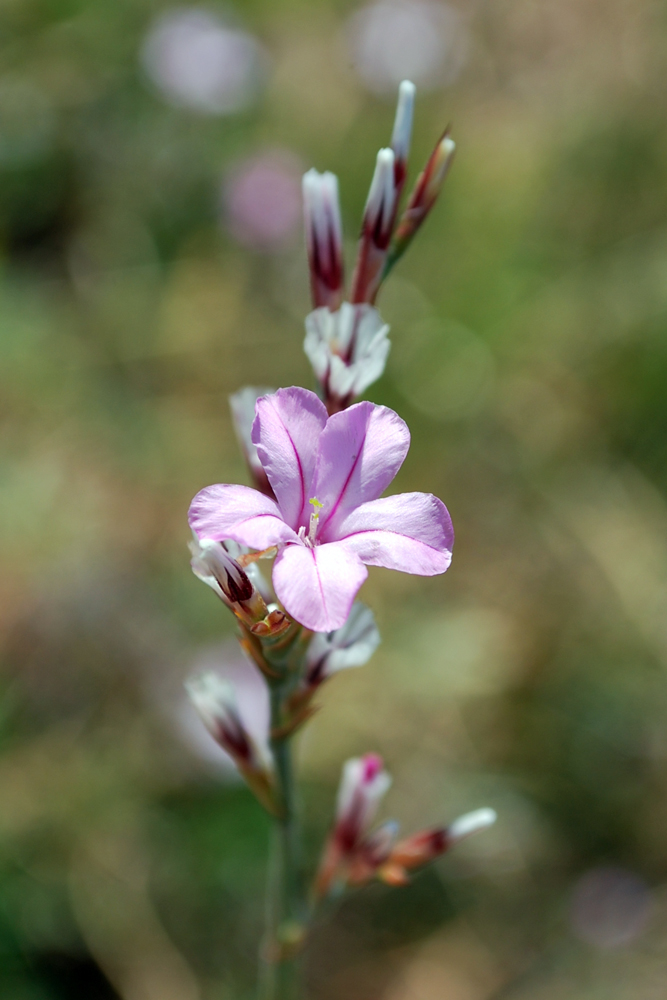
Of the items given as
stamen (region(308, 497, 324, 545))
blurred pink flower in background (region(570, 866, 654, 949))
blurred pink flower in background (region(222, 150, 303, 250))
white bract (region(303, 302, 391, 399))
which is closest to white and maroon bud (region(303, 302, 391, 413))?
white bract (region(303, 302, 391, 399))

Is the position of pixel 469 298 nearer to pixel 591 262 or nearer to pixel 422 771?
pixel 591 262

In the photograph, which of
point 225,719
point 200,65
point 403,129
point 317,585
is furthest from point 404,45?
point 317,585

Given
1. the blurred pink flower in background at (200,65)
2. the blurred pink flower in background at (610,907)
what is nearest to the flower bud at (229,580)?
the blurred pink flower in background at (610,907)

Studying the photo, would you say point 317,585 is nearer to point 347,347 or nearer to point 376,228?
point 347,347

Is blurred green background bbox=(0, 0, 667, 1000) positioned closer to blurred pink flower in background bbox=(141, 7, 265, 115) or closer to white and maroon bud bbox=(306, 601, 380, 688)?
blurred pink flower in background bbox=(141, 7, 265, 115)

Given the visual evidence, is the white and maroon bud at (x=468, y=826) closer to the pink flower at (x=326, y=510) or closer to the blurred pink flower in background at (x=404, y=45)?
the pink flower at (x=326, y=510)

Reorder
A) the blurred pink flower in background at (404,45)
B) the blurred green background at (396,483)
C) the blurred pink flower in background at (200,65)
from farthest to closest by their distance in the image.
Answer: the blurred pink flower in background at (404,45), the blurred pink flower in background at (200,65), the blurred green background at (396,483)

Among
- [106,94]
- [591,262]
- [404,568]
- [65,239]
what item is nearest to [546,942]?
[404,568]
